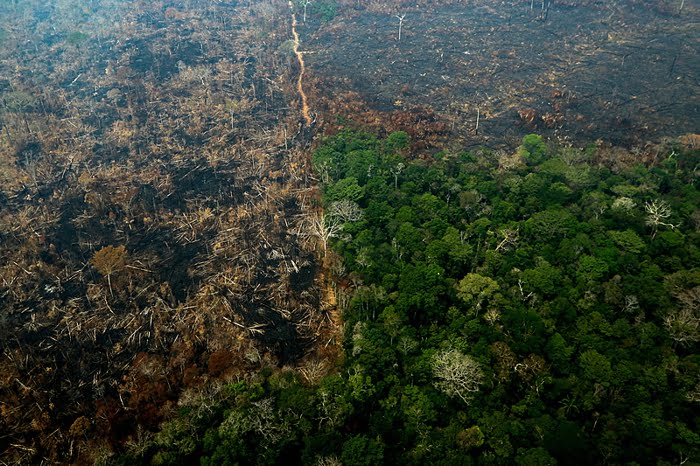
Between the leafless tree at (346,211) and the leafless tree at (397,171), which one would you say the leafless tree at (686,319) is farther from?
the leafless tree at (397,171)

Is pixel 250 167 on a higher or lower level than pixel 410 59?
lower

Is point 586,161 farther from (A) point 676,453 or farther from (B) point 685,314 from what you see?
(A) point 676,453

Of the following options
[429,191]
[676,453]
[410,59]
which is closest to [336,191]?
[429,191]

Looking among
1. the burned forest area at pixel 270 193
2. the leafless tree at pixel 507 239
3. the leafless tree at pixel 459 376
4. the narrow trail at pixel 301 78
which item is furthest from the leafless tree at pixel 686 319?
the narrow trail at pixel 301 78

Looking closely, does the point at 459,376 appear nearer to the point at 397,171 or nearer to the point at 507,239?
the point at 507,239

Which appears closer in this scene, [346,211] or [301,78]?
[346,211]

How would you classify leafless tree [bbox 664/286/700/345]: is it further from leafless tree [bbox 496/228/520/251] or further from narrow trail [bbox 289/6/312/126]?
narrow trail [bbox 289/6/312/126]

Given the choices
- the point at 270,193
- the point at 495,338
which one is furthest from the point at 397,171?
the point at 495,338
